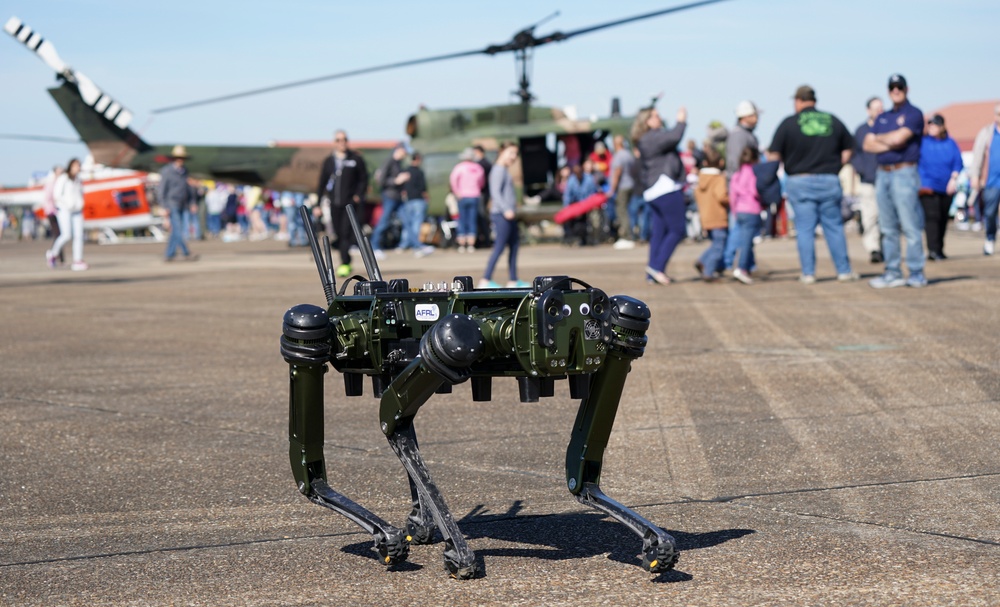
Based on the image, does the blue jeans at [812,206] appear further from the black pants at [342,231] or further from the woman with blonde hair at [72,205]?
the woman with blonde hair at [72,205]

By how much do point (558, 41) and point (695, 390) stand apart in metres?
17.7

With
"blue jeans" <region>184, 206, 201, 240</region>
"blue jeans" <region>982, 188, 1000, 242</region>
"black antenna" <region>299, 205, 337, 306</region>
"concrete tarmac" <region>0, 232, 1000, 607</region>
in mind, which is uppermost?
"black antenna" <region>299, 205, 337, 306</region>

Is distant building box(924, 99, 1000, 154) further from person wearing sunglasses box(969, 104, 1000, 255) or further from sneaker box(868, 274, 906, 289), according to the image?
sneaker box(868, 274, 906, 289)

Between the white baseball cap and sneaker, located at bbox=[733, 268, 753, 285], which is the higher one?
the white baseball cap

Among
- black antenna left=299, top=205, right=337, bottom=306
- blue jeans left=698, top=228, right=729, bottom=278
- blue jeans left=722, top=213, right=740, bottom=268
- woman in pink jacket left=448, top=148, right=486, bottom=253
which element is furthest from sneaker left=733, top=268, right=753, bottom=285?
black antenna left=299, top=205, right=337, bottom=306

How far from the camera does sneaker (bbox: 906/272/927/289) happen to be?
47.7ft

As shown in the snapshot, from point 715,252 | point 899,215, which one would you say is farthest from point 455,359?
point 715,252

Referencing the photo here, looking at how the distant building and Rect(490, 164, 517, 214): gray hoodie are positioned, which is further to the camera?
the distant building

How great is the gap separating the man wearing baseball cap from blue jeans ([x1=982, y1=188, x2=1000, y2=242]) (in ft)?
17.2

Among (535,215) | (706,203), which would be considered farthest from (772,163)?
(535,215)

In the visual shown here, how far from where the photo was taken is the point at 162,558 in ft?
14.5

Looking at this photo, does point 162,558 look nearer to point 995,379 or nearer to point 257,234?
point 995,379

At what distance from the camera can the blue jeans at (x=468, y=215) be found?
84.9ft

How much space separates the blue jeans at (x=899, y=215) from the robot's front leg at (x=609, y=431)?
10389 millimetres
